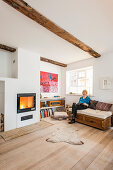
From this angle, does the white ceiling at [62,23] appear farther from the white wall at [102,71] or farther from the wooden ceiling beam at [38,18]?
the white wall at [102,71]

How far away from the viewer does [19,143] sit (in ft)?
7.11

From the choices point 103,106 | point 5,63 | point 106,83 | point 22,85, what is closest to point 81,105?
point 103,106

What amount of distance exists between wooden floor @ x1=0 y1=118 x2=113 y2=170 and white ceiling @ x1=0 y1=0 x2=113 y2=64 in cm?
263

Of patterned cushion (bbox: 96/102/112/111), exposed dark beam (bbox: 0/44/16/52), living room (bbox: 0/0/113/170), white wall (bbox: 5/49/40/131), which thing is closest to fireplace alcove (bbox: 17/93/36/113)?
living room (bbox: 0/0/113/170)

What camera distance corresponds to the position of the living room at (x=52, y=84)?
1641mm

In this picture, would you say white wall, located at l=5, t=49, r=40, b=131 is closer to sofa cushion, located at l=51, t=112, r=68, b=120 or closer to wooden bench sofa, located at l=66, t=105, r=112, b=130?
sofa cushion, located at l=51, t=112, r=68, b=120

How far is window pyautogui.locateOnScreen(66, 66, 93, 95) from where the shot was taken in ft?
14.2

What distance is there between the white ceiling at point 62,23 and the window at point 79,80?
152 centimetres

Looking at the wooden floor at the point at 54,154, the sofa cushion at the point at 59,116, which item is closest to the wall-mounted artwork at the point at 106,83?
the wooden floor at the point at 54,154

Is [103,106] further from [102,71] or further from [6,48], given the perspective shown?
[6,48]

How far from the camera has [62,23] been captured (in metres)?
1.99

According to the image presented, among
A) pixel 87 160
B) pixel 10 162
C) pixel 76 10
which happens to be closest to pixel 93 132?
pixel 87 160

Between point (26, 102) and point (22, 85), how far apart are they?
61 centimetres

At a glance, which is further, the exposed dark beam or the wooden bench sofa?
the exposed dark beam
